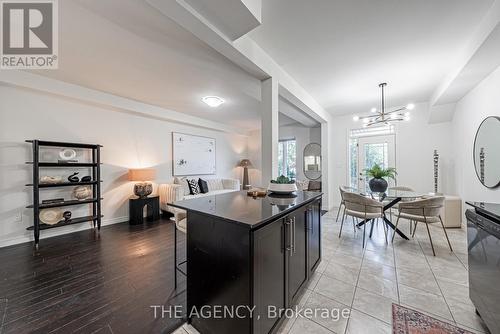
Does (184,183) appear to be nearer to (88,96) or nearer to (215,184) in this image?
(215,184)

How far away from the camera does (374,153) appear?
4.98m

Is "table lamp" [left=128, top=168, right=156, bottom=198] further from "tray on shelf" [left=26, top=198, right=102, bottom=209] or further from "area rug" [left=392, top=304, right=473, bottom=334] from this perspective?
"area rug" [left=392, top=304, right=473, bottom=334]

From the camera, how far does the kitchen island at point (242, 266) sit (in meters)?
1.13

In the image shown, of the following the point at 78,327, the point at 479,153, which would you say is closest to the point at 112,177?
the point at 78,327

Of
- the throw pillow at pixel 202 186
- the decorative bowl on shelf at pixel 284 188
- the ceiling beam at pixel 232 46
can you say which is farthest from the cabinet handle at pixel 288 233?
the throw pillow at pixel 202 186

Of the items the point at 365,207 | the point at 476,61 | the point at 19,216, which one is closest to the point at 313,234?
the point at 365,207

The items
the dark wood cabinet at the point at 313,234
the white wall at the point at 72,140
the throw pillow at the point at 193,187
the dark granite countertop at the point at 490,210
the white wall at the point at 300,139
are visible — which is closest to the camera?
the dark granite countertop at the point at 490,210

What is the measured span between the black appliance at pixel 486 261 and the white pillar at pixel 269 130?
1809 millimetres

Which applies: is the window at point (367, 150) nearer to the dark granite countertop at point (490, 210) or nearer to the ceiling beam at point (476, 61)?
the ceiling beam at point (476, 61)

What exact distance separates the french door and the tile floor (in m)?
2.12

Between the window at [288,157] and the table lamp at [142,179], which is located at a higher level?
the window at [288,157]

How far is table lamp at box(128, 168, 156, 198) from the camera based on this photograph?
13.2 feet

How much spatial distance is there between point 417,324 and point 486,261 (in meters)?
0.67

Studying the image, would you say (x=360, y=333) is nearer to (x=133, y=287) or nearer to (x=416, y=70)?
(x=133, y=287)
